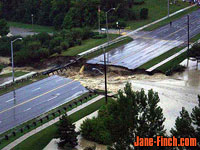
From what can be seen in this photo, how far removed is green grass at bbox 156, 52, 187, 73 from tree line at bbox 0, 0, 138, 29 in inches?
1045

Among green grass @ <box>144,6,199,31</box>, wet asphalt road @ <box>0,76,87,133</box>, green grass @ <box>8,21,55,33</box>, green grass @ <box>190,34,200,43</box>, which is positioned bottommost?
wet asphalt road @ <box>0,76,87,133</box>

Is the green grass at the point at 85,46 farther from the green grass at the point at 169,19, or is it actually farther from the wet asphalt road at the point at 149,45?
the green grass at the point at 169,19

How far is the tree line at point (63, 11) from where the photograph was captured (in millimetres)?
92250

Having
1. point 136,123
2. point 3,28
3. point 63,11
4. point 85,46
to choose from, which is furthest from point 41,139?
point 63,11

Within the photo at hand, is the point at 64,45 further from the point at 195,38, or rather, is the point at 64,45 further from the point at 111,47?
the point at 195,38

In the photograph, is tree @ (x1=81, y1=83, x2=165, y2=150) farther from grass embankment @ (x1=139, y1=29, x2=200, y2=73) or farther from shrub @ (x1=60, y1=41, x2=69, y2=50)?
shrub @ (x1=60, y1=41, x2=69, y2=50)

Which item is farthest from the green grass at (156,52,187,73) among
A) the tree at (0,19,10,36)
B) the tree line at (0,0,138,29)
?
the tree at (0,19,10,36)

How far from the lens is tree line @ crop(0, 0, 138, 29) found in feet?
303

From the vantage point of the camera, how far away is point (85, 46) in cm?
7644

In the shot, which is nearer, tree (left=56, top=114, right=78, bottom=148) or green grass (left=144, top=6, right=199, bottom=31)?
tree (left=56, top=114, right=78, bottom=148)

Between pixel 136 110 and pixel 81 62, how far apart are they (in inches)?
1458

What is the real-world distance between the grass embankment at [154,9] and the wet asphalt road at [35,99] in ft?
118

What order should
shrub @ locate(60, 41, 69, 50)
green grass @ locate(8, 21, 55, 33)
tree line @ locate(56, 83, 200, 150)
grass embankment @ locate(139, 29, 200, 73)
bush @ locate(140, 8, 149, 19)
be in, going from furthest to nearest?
green grass @ locate(8, 21, 55, 33), bush @ locate(140, 8, 149, 19), shrub @ locate(60, 41, 69, 50), grass embankment @ locate(139, 29, 200, 73), tree line @ locate(56, 83, 200, 150)

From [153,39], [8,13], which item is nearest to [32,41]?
[153,39]
